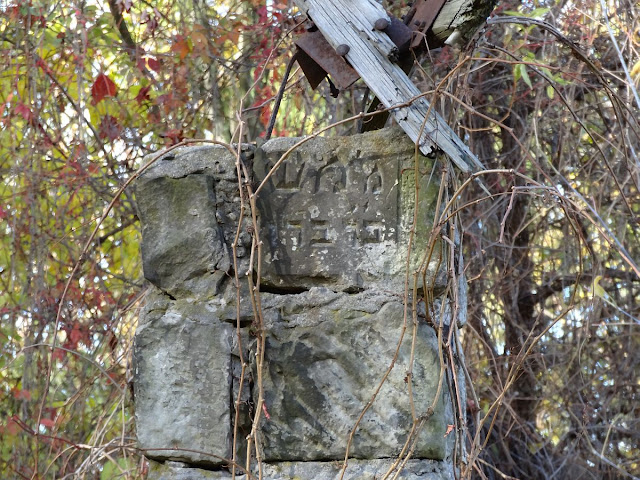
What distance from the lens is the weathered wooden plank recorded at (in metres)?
1.82

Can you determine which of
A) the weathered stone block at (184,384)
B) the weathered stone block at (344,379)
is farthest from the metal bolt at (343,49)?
the weathered stone block at (184,384)

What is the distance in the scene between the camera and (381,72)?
1.85 m

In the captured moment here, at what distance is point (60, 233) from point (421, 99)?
2454 millimetres

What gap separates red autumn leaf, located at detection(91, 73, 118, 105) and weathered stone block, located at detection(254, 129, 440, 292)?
1885 mm

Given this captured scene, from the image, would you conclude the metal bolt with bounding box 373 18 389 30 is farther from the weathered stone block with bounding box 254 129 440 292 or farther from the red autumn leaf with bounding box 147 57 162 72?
the red autumn leaf with bounding box 147 57 162 72

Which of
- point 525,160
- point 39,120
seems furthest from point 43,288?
point 525,160

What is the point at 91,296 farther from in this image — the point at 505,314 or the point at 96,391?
the point at 505,314

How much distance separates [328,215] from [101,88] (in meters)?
2.12

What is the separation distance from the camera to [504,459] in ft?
12.5

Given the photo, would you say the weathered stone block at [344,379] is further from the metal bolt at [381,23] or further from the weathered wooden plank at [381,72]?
the metal bolt at [381,23]

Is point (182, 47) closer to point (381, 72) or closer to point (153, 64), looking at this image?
point (153, 64)

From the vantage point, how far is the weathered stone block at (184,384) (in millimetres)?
1871

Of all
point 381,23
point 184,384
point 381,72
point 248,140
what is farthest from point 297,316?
point 248,140

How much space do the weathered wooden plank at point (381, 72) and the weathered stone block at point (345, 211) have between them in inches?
2.6
